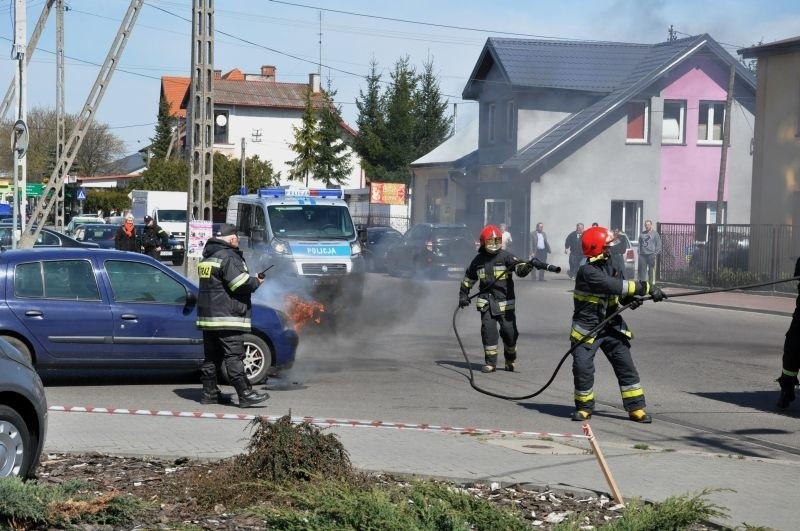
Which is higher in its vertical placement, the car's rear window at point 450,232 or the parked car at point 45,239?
the car's rear window at point 450,232

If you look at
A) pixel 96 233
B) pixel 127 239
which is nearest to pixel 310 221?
pixel 127 239

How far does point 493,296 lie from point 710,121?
28.1 meters

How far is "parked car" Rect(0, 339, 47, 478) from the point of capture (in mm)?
6410

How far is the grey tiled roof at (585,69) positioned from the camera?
3656 cm

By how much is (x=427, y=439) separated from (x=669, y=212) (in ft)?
106

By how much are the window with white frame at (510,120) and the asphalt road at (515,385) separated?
19063 millimetres

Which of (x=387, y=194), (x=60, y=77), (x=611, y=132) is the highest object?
(x=60, y=77)

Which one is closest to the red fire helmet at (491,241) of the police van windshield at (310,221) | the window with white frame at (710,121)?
the police van windshield at (310,221)

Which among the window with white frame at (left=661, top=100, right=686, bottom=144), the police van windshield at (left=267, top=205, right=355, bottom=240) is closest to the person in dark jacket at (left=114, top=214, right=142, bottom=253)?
the police van windshield at (left=267, top=205, right=355, bottom=240)

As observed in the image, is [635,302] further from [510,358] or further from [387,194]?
[387,194]

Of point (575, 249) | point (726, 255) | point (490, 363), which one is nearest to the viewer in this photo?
point (490, 363)

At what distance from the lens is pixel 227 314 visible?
33.6 ft

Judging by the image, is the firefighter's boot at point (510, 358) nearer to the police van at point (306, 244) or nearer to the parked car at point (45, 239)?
the police van at point (306, 244)

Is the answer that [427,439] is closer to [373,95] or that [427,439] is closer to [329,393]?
[329,393]
